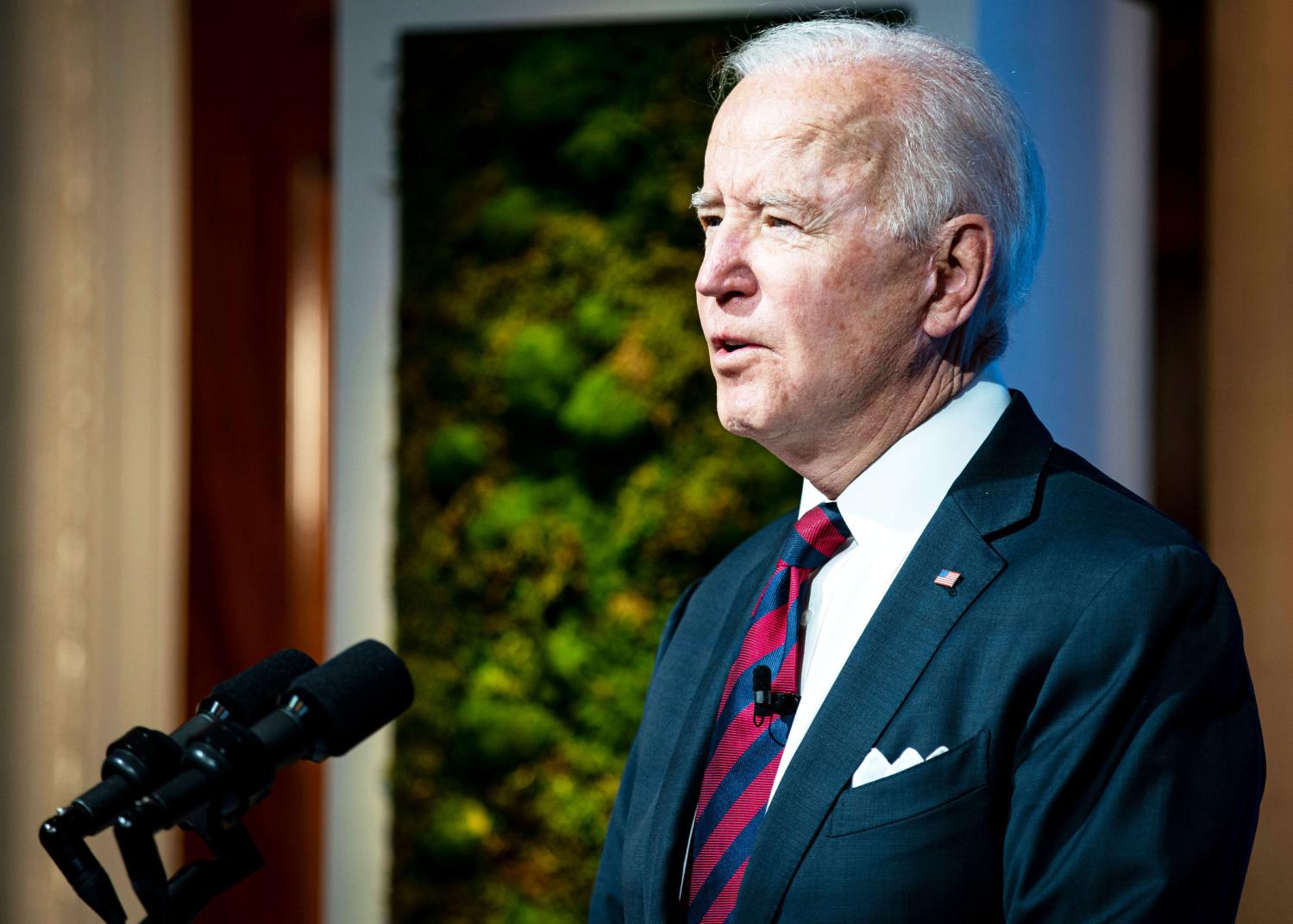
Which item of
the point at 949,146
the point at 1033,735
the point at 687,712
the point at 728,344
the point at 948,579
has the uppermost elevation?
the point at 949,146

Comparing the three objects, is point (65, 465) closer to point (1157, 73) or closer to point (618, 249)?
point (618, 249)

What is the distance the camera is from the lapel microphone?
52.9 inches

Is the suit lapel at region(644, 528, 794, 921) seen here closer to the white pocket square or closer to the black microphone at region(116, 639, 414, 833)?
the white pocket square

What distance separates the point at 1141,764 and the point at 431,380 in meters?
2.26

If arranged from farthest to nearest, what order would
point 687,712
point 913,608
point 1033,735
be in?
point 687,712, point 913,608, point 1033,735

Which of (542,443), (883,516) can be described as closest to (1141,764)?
(883,516)

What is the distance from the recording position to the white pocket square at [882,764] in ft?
3.91

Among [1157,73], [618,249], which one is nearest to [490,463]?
[618,249]

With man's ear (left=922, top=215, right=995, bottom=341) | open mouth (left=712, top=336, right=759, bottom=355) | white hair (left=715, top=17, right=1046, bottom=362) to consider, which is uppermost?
white hair (left=715, top=17, right=1046, bottom=362)

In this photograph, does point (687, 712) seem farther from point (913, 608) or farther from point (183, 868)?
point (183, 868)

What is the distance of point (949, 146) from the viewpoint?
53.0 inches

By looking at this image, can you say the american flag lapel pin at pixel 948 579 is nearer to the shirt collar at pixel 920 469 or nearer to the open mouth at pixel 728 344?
the shirt collar at pixel 920 469

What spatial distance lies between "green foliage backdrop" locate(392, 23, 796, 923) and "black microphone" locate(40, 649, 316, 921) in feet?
6.40

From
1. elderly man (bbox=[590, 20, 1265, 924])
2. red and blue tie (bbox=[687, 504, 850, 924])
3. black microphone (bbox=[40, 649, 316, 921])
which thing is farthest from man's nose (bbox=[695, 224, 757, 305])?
black microphone (bbox=[40, 649, 316, 921])
